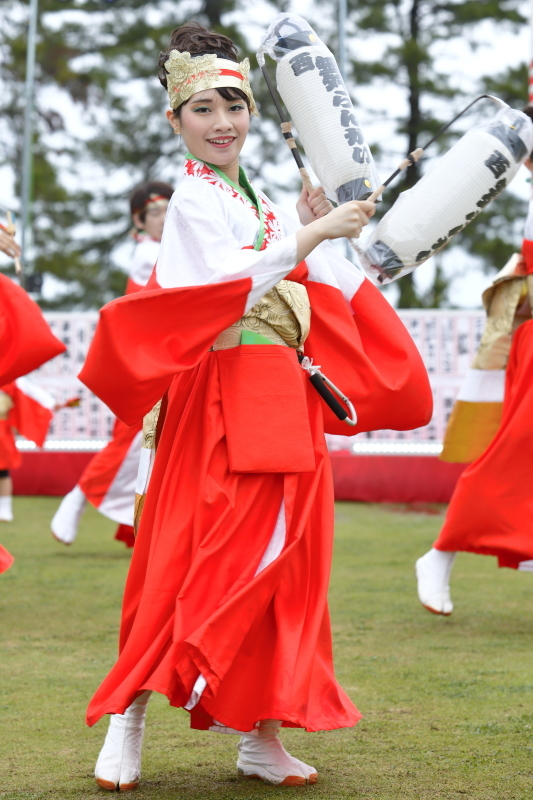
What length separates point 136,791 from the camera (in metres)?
2.53

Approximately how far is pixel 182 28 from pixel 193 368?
82 cm

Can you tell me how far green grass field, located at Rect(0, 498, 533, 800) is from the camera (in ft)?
8.48

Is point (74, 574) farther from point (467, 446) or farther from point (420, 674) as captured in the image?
point (420, 674)

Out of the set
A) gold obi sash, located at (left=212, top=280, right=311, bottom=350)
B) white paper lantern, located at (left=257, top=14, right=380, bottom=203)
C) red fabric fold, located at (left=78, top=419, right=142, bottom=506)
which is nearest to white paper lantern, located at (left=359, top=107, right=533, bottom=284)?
white paper lantern, located at (left=257, top=14, right=380, bottom=203)

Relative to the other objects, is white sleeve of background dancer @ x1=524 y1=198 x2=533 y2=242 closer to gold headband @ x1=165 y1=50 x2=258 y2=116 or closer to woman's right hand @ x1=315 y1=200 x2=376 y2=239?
gold headband @ x1=165 y1=50 x2=258 y2=116

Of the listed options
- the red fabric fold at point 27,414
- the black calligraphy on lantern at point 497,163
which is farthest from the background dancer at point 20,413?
the black calligraphy on lantern at point 497,163

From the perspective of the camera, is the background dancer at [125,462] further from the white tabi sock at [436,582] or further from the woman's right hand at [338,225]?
the woman's right hand at [338,225]

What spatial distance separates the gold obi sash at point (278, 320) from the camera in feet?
8.55

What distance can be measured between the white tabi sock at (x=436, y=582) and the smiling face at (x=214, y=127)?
7.31ft

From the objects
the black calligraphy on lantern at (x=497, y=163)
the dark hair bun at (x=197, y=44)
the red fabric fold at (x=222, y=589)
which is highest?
the dark hair bun at (x=197, y=44)

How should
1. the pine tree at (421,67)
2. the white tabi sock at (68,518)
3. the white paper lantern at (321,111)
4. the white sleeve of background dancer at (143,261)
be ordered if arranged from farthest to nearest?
the pine tree at (421,67) < the white tabi sock at (68,518) < the white sleeve of background dancer at (143,261) < the white paper lantern at (321,111)

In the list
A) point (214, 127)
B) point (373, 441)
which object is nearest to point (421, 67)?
point (373, 441)

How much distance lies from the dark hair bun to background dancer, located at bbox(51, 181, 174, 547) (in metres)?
2.76

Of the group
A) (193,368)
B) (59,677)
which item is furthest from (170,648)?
(59,677)
